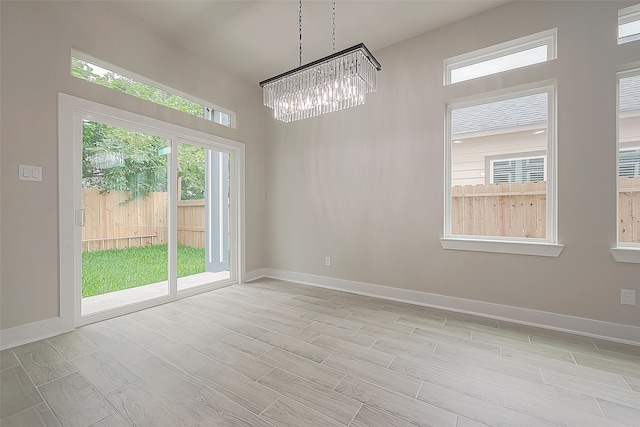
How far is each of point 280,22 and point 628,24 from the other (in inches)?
126

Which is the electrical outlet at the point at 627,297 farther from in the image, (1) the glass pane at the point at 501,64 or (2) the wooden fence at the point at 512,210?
(1) the glass pane at the point at 501,64

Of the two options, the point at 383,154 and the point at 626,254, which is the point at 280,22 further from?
the point at 626,254

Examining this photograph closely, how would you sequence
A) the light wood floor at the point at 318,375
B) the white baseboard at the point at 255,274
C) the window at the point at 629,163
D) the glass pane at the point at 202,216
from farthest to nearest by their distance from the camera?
the white baseboard at the point at 255,274 < the glass pane at the point at 202,216 < the window at the point at 629,163 < the light wood floor at the point at 318,375

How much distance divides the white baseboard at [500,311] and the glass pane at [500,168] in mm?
758

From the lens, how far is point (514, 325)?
2.55m

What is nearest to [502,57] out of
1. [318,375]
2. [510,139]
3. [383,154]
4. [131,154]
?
[510,139]

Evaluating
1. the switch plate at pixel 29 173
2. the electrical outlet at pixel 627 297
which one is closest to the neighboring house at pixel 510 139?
the electrical outlet at pixel 627 297

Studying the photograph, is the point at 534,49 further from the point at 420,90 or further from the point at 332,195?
the point at 332,195

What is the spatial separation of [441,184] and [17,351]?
13.4ft

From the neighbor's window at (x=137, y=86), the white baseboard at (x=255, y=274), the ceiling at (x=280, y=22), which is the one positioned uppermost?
the ceiling at (x=280, y=22)

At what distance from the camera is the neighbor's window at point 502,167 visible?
262 centimetres

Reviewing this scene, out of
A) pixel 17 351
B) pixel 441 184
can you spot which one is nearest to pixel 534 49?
pixel 441 184

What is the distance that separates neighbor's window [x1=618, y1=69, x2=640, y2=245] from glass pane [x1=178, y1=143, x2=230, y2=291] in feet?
14.4

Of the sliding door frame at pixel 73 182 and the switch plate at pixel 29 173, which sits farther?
the sliding door frame at pixel 73 182
